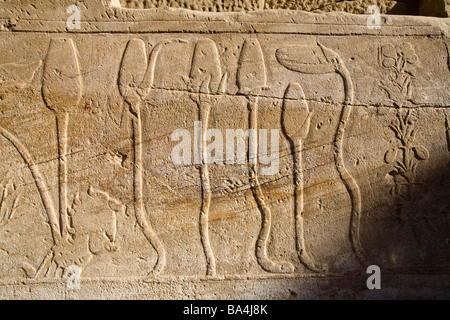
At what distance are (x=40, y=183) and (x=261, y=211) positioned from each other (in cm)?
129

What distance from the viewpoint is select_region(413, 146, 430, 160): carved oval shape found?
2.25 m

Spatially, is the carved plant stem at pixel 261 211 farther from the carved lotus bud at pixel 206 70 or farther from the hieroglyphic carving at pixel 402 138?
the hieroglyphic carving at pixel 402 138

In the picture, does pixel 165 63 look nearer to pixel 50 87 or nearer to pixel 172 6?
pixel 172 6

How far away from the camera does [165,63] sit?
2209mm

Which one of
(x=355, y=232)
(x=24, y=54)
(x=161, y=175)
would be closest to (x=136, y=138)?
(x=161, y=175)

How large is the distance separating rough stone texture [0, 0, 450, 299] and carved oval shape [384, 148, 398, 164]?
1 cm

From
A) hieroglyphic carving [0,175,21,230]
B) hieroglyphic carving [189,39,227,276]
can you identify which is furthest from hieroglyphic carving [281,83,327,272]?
hieroglyphic carving [0,175,21,230]

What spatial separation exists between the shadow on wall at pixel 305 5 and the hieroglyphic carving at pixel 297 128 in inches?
28.2

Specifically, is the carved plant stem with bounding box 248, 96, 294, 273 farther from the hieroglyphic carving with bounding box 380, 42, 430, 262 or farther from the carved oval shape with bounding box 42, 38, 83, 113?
the carved oval shape with bounding box 42, 38, 83, 113

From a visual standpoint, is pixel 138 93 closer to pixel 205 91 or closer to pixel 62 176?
pixel 205 91

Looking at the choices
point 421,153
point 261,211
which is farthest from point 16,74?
point 421,153

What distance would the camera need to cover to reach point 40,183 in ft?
7.06

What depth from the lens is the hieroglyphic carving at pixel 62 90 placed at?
84.8 inches

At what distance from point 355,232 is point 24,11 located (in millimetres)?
2346
